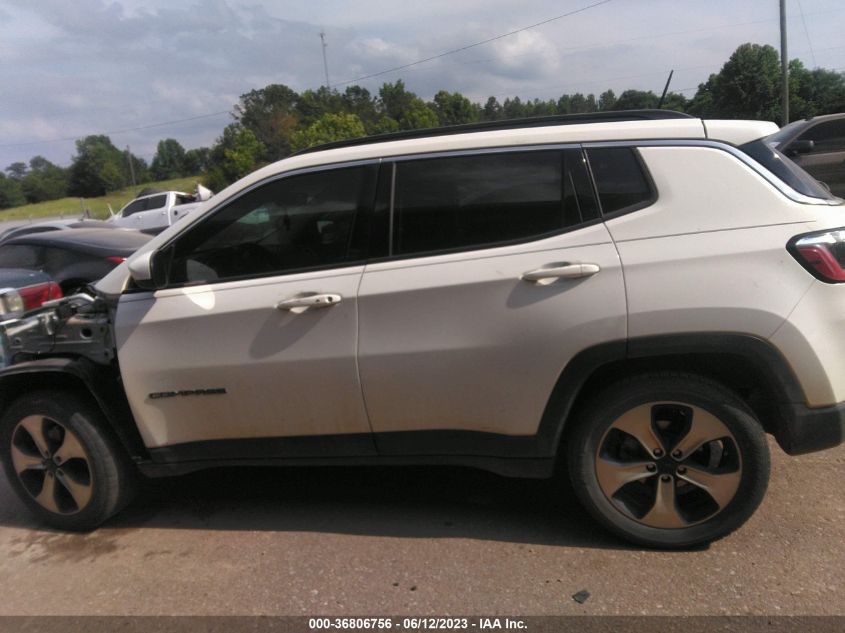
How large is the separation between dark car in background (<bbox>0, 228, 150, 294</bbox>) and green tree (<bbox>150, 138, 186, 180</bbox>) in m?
104

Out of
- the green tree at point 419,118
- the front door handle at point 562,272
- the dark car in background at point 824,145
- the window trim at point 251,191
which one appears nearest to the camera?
the front door handle at point 562,272

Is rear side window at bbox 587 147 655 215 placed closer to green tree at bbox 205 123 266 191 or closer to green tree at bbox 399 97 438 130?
green tree at bbox 205 123 266 191

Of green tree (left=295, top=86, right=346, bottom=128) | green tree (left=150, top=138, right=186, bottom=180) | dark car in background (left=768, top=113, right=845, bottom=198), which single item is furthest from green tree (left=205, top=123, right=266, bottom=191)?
green tree (left=150, top=138, right=186, bottom=180)

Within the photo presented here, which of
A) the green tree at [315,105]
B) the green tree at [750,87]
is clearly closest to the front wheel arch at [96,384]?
the green tree at [750,87]

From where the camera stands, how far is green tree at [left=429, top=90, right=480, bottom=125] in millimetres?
70750

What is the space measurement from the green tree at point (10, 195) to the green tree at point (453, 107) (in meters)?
54.4

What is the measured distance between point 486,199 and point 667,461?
141 cm

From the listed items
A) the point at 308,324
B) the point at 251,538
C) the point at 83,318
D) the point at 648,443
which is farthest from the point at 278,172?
the point at 648,443

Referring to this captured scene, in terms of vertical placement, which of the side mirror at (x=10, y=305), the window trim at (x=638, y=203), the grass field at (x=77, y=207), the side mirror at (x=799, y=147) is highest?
the window trim at (x=638, y=203)

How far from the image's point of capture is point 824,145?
33.1ft

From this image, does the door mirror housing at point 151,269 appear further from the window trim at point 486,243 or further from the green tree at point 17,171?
the green tree at point 17,171

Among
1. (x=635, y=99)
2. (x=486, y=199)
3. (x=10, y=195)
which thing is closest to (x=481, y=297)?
(x=486, y=199)

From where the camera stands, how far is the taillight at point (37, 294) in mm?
4566

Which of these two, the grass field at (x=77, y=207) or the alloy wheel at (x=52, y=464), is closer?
the alloy wheel at (x=52, y=464)
